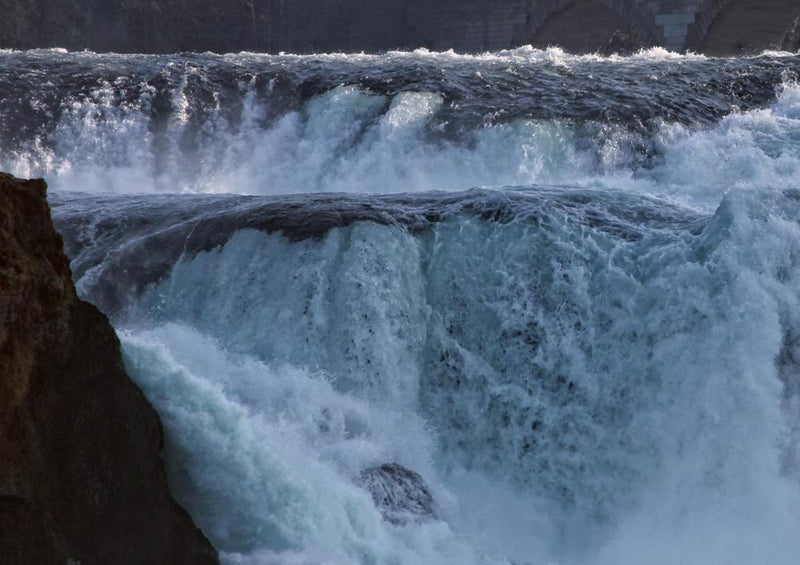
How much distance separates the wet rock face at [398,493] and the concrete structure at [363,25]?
2120 cm

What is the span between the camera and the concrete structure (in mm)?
27859

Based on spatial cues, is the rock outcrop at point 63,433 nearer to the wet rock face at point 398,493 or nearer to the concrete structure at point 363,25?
the wet rock face at point 398,493

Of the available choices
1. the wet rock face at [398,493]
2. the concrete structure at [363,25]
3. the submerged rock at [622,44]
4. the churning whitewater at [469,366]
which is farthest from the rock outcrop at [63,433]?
the submerged rock at [622,44]

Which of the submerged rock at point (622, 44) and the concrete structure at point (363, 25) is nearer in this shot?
the concrete structure at point (363, 25)

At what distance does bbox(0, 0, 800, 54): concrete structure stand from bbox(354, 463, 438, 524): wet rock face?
21.2m

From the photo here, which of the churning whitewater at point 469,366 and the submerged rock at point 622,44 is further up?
the churning whitewater at point 469,366

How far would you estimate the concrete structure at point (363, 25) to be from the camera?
2786cm

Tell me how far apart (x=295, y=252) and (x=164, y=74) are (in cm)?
888

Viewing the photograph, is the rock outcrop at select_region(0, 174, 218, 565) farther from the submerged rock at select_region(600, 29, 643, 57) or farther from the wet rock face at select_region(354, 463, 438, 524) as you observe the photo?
the submerged rock at select_region(600, 29, 643, 57)

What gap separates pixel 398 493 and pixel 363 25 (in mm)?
29151

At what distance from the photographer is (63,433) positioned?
5578 mm

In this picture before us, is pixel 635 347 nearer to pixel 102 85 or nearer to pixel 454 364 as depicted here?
pixel 454 364

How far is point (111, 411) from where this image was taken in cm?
583

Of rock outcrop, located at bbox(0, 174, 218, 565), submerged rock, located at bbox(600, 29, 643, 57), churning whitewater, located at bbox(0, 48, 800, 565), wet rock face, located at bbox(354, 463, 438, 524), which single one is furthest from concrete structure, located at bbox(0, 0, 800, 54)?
rock outcrop, located at bbox(0, 174, 218, 565)
